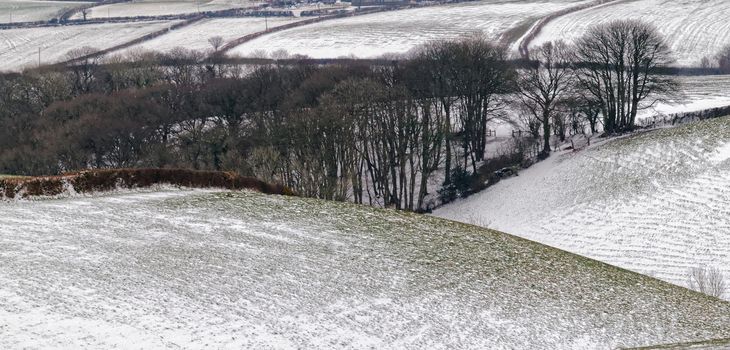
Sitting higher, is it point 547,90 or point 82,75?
point 547,90

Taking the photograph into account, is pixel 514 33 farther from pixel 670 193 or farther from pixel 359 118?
pixel 670 193

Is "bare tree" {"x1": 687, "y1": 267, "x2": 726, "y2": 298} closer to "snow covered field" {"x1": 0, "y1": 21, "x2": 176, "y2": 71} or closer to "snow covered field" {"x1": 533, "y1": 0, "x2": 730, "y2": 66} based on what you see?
"snow covered field" {"x1": 533, "y1": 0, "x2": 730, "y2": 66}

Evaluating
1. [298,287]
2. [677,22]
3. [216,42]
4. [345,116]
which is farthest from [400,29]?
[298,287]

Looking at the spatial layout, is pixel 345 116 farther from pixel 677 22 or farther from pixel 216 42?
pixel 216 42

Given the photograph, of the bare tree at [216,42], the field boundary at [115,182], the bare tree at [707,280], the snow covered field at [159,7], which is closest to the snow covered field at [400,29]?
the bare tree at [216,42]

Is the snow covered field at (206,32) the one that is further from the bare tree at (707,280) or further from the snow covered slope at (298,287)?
the snow covered slope at (298,287)

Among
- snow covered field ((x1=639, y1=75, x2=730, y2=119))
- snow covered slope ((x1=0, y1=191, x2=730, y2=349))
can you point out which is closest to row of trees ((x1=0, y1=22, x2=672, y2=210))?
snow covered field ((x1=639, y1=75, x2=730, y2=119))
